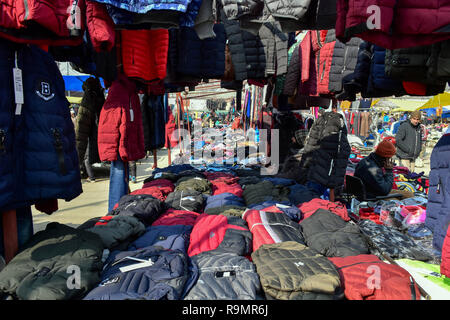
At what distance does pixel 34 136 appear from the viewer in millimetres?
1576

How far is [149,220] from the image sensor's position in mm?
Result: 2646

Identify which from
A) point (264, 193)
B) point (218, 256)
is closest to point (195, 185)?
point (264, 193)

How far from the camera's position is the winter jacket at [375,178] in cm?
399

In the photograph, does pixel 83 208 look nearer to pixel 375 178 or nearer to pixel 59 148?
pixel 59 148

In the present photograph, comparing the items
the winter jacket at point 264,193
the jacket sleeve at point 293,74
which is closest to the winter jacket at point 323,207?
the winter jacket at point 264,193

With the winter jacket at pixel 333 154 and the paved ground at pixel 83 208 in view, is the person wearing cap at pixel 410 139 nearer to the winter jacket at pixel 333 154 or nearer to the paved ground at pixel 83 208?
the winter jacket at pixel 333 154

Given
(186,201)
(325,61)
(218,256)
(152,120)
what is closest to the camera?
(218,256)

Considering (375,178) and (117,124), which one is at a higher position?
(117,124)

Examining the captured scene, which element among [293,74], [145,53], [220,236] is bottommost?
[220,236]

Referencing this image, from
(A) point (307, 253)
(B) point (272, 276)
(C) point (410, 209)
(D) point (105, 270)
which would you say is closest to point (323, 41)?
(C) point (410, 209)

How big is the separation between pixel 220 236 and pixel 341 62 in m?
2.94
